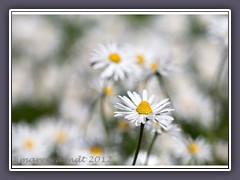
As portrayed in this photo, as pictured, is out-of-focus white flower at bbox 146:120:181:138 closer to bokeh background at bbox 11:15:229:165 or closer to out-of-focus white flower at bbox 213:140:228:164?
bokeh background at bbox 11:15:229:165

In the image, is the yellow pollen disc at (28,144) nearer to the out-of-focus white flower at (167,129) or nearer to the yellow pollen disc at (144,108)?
the out-of-focus white flower at (167,129)

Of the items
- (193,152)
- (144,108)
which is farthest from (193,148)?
(144,108)

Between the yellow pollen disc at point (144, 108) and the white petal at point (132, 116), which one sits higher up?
the yellow pollen disc at point (144, 108)

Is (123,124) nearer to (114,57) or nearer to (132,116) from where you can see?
(114,57)

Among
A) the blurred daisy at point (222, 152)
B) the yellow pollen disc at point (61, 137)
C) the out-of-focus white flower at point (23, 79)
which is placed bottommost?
the blurred daisy at point (222, 152)

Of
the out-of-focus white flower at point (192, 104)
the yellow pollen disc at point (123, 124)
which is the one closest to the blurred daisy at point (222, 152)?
the out-of-focus white flower at point (192, 104)

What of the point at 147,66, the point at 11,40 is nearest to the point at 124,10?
the point at 147,66

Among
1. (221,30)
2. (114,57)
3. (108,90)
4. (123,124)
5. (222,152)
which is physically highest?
(221,30)
